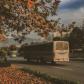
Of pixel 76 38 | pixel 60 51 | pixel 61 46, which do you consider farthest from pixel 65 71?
pixel 76 38

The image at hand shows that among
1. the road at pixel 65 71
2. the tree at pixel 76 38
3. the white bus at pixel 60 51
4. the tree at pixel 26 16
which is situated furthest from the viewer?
the tree at pixel 76 38

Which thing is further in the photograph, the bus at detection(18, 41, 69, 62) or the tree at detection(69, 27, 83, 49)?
the tree at detection(69, 27, 83, 49)

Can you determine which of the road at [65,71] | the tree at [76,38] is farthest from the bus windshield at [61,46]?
the tree at [76,38]

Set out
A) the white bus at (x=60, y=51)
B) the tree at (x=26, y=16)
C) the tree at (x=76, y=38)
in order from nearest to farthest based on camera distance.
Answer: the tree at (x=26, y=16) < the white bus at (x=60, y=51) < the tree at (x=76, y=38)

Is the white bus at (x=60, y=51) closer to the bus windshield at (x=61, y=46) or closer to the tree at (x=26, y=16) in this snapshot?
the bus windshield at (x=61, y=46)

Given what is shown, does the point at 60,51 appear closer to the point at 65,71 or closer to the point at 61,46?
the point at 61,46

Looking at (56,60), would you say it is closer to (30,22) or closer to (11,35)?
(11,35)

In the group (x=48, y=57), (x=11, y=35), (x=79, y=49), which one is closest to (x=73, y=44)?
(x=79, y=49)

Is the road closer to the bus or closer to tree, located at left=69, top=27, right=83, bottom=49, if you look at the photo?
the bus

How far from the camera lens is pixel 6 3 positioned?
1519 cm

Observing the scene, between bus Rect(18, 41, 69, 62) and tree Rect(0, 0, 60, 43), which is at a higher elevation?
tree Rect(0, 0, 60, 43)

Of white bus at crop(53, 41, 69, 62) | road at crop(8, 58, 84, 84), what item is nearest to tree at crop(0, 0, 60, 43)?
road at crop(8, 58, 84, 84)

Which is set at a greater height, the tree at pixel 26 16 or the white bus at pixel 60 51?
the tree at pixel 26 16

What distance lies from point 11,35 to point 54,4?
4.05m
